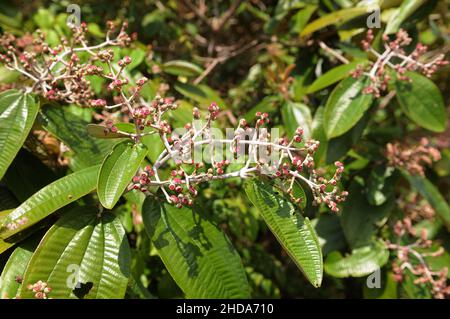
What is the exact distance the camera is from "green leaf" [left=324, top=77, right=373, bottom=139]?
158 centimetres

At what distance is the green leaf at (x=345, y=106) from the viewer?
1.58 metres

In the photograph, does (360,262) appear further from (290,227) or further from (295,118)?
(290,227)

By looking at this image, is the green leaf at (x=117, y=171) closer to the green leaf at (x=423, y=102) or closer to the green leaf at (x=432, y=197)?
the green leaf at (x=423, y=102)

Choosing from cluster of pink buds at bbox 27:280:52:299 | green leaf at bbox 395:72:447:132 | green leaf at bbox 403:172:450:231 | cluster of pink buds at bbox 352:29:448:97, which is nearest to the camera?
cluster of pink buds at bbox 27:280:52:299

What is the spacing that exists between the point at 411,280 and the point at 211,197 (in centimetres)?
84

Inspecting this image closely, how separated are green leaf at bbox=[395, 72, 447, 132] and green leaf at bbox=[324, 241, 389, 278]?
508 mm

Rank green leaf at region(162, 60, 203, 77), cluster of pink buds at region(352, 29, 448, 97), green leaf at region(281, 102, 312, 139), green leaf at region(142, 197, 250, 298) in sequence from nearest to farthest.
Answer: green leaf at region(142, 197, 250, 298) → cluster of pink buds at region(352, 29, 448, 97) → green leaf at region(281, 102, 312, 139) → green leaf at region(162, 60, 203, 77)

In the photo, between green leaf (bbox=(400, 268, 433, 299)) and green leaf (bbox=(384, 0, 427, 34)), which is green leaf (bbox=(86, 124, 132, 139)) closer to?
green leaf (bbox=(384, 0, 427, 34))

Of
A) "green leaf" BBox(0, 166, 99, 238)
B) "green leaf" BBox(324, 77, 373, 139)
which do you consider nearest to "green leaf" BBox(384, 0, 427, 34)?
"green leaf" BBox(324, 77, 373, 139)

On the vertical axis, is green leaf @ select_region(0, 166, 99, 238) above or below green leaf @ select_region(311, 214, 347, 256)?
above

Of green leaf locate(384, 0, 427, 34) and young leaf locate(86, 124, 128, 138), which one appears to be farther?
green leaf locate(384, 0, 427, 34)

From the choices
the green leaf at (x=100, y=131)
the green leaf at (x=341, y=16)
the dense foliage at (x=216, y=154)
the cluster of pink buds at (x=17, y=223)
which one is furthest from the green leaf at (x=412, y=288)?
the cluster of pink buds at (x=17, y=223)

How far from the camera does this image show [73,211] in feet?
3.85

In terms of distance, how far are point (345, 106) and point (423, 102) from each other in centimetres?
31
